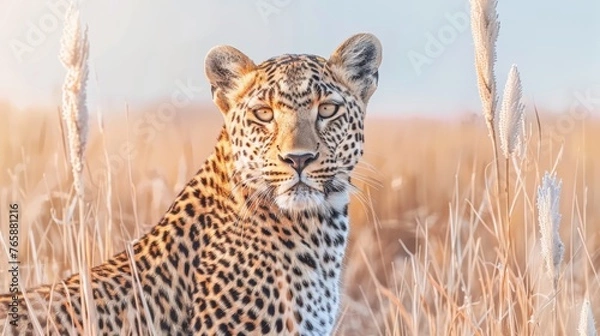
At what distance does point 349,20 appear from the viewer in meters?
3.52

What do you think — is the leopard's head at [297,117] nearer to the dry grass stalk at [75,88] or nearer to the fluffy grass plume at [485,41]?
the fluffy grass plume at [485,41]

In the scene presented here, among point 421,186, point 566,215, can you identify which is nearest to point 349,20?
point 421,186

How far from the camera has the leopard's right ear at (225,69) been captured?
291 centimetres

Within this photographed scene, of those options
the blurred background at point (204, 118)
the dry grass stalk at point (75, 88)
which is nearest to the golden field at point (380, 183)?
the blurred background at point (204, 118)

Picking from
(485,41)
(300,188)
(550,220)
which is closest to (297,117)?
(300,188)

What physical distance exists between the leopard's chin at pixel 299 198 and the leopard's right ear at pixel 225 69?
0.40 metres

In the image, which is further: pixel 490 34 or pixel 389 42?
pixel 389 42

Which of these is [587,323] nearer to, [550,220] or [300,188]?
[550,220]

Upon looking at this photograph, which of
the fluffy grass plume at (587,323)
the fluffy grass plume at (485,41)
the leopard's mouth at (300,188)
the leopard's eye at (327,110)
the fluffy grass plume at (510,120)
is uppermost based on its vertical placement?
the fluffy grass plume at (485,41)

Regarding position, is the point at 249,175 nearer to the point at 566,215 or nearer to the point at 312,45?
the point at 312,45

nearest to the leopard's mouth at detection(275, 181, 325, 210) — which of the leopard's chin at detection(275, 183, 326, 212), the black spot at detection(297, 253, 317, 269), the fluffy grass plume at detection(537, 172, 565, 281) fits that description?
the leopard's chin at detection(275, 183, 326, 212)

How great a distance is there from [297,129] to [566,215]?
67.3 inches

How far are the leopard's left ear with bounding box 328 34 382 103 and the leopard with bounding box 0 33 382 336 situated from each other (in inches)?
1.7

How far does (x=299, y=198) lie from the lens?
2715mm
